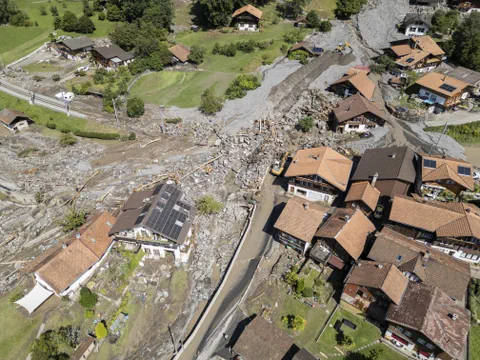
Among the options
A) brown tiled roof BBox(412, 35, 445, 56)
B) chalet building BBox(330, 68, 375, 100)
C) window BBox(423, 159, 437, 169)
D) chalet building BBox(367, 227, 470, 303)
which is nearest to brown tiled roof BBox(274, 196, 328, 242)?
chalet building BBox(367, 227, 470, 303)

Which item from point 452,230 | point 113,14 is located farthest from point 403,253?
point 113,14

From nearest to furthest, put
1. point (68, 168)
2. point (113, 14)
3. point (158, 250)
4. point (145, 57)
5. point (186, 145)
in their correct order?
1. point (158, 250)
2. point (68, 168)
3. point (186, 145)
4. point (145, 57)
5. point (113, 14)

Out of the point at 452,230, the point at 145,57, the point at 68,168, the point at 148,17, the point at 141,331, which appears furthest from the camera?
the point at 148,17

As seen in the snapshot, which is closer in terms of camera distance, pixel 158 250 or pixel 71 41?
pixel 158 250

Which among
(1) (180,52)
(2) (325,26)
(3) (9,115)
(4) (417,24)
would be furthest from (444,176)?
(3) (9,115)

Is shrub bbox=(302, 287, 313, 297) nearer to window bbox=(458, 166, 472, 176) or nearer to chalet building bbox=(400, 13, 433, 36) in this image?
window bbox=(458, 166, 472, 176)

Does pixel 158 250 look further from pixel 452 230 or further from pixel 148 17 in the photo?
pixel 148 17

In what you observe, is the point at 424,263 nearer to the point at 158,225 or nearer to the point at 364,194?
the point at 364,194
